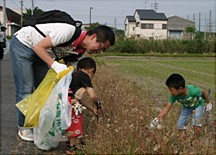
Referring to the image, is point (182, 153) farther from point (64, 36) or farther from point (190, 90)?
point (190, 90)

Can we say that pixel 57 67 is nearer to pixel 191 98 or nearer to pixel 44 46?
pixel 44 46

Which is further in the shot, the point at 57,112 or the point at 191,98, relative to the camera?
the point at 191,98

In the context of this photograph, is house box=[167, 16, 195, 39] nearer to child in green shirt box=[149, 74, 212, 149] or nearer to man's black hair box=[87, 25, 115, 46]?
child in green shirt box=[149, 74, 212, 149]

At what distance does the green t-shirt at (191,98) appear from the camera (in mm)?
5113

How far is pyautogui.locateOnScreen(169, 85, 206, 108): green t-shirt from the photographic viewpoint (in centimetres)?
511

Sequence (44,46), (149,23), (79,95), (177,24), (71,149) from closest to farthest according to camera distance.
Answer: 1. (44,46)
2. (71,149)
3. (79,95)
4. (149,23)
5. (177,24)

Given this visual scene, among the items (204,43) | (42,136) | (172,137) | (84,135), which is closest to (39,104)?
(42,136)

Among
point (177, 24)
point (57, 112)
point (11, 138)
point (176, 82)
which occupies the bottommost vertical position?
point (11, 138)

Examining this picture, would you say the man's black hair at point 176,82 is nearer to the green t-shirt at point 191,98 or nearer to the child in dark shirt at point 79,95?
the green t-shirt at point 191,98

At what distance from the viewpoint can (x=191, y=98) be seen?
5.15 metres

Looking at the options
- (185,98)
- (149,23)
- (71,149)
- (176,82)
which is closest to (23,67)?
(71,149)

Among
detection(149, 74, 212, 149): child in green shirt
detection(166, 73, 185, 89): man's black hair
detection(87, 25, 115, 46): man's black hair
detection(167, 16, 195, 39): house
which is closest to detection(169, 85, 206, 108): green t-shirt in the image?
detection(149, 74, 212, 149): child in green shirt

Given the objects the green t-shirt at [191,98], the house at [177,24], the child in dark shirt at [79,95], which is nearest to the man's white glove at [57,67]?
the child in dark shirt at [79,95]

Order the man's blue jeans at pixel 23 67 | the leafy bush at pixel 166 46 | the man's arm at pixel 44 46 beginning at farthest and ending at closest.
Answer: the leafy bush at pixel 166 46 < the man's blue jeans at pixel 23 67 < the man's arm at pixel 44 46
